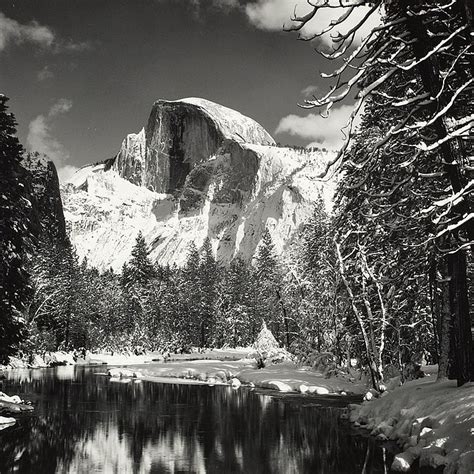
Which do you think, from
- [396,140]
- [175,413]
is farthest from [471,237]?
[175,413]

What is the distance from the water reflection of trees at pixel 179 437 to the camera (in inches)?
486

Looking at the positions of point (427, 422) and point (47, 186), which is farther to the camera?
point (47, 186)

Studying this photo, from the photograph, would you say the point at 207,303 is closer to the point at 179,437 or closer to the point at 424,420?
the point at 179,437

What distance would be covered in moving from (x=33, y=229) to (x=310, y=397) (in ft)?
51.2

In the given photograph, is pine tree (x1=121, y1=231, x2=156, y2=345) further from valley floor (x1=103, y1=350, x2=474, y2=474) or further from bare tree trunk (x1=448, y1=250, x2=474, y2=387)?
bare tree trunk (x1=448, y1=250, x2=474, y2=387)

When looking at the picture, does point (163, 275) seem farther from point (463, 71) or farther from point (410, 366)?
point (463, 71)

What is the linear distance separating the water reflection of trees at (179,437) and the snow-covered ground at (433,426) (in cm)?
99

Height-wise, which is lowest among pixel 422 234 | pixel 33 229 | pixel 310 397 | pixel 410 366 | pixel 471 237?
pixel 310 397

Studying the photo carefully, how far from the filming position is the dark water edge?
12.2 m

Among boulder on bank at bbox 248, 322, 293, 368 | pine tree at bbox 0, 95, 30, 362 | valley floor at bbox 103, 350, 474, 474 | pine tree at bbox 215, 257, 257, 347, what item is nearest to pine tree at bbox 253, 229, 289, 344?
pine tree at bbox 215, 257, 257, 347

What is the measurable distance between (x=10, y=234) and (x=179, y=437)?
9866mm

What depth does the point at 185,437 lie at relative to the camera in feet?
51.9

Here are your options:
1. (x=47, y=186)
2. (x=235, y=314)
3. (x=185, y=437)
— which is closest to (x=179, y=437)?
(x=185, y=437)

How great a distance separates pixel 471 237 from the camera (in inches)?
333
